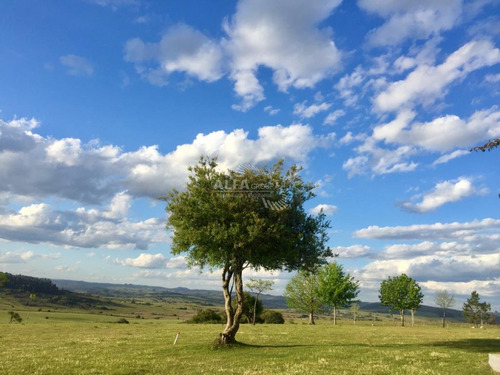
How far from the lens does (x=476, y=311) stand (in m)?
161

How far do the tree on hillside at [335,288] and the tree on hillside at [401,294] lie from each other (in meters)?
20.9

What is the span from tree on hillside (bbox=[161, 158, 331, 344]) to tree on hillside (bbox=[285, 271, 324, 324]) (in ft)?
218

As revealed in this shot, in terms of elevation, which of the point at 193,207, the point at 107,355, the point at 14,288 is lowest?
the point at 14,288

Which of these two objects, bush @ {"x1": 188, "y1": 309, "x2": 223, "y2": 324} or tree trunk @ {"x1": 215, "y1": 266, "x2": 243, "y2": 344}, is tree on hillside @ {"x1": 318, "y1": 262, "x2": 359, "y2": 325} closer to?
bush @ {"x1": 188, "y1": 309, "x2": 223, "y2": 324}

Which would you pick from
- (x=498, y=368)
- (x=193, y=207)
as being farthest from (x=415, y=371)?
(x=193, y=207)

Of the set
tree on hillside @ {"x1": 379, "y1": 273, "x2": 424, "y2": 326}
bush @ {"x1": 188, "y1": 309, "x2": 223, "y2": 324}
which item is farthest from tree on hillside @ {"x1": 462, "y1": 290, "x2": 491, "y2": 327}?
bush @ {"x1": 188, "y1": 309, "x2": 223, "y2": 324}

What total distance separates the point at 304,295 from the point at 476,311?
113439mm

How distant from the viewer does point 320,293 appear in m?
92.6

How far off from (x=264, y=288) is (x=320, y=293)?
17050 millimetres

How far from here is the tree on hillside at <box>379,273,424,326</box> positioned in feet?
342


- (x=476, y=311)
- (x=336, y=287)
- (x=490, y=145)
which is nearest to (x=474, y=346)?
(x=490, y=145)

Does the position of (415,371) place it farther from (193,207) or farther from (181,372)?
(193,207)

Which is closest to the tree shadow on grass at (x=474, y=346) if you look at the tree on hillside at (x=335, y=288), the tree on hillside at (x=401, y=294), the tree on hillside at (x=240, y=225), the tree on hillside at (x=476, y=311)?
the tree on hillside at (x=240, y=225)

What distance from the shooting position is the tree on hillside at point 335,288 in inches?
3551
